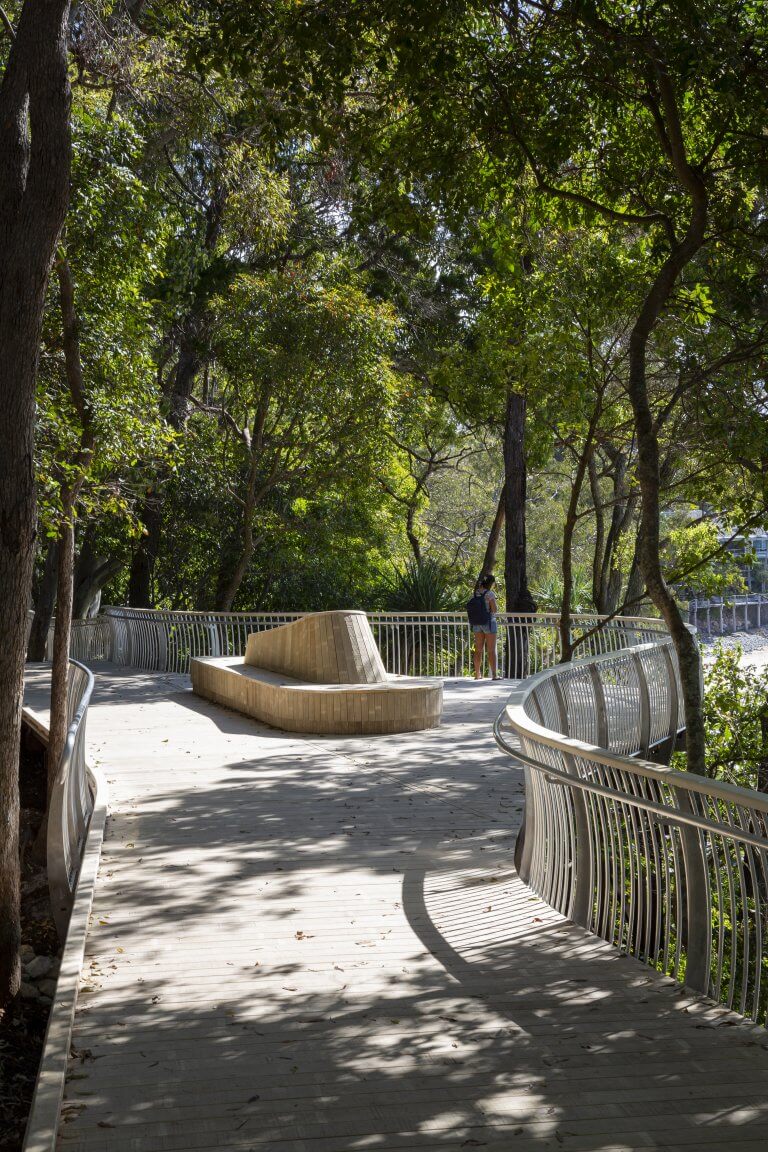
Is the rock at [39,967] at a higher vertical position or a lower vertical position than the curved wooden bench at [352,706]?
lower

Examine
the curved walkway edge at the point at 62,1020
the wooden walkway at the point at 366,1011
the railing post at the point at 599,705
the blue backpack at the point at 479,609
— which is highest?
the blue backpack at the point at 479,609

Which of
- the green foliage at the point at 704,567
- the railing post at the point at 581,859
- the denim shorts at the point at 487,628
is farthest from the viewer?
the denim shorts at the point at 487,628

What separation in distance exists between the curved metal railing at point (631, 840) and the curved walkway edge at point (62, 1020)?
97.0 inches

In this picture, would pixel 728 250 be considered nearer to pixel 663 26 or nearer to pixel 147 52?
pixel 663 26

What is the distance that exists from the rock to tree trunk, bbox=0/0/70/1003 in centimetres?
197

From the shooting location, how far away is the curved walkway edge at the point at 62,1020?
362cm

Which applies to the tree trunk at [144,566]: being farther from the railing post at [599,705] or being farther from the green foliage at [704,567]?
the railing post at [599,705]

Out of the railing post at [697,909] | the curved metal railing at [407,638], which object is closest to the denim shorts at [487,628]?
the curved metal railing at [407,638]

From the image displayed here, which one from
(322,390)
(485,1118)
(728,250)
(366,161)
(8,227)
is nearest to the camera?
(485,1118)

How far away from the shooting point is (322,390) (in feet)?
67.9

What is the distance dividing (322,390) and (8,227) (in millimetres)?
14792

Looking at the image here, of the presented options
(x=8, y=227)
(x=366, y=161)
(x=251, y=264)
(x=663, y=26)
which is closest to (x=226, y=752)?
(x=366, y=161)

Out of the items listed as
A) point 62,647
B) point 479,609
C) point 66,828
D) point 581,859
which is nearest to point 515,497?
point 479,609

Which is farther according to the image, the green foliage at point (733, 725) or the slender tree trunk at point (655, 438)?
the green foliage at point (733, 725)
